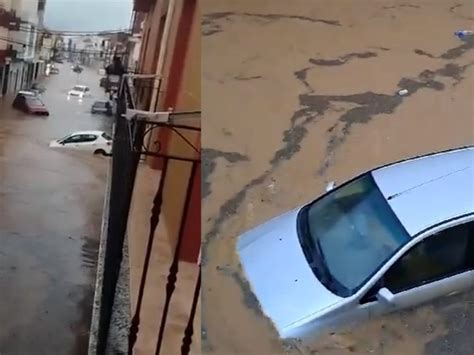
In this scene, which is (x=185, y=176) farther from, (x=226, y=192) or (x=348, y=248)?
(x=348, y=248)

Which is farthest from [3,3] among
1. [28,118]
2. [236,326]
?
[236,326]

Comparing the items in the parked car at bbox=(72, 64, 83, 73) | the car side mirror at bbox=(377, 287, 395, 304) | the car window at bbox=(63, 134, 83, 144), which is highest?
the car side mirror at bbox=(377, 287, 395, 304)

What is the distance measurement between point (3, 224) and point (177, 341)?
3.33 metres

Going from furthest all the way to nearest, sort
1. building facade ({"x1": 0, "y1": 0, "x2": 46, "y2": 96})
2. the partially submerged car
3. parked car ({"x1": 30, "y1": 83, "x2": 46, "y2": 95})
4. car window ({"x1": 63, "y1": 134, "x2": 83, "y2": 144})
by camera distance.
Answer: the partially submerged car
parked car ({"x1": 30, "y1": 83, "x2": 46, "y2": 95})
building facade ({"x1": 0, "y1": 0, "x2": 46, "y2": 96})
car window ({"x1": 63, "y1": 134, "x2": 83, "y2": 144})

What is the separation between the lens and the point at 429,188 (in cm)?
219

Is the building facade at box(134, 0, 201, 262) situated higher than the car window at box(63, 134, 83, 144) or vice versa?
the building facade at box(134, 0, 201, 262)

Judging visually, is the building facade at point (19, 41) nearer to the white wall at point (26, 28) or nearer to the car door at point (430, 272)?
the white wall at point (26, 28)

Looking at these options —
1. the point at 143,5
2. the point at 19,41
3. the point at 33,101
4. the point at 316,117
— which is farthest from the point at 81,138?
the point at 316,117

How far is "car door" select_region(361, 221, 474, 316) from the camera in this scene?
76.0 inches

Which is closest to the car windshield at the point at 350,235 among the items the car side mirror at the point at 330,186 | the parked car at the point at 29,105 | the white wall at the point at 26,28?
the car side mirror at the point at 330,186

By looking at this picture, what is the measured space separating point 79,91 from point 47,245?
51.3ft

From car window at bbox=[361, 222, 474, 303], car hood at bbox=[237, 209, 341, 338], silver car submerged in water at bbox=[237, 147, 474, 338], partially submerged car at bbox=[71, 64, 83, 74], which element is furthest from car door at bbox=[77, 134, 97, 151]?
partially submerged car at bbox=[71, 64, 83, 74]

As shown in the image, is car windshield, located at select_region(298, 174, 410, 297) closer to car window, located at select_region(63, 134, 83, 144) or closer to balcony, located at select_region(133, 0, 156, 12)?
car window, located at select_region(63, 134, 83, 144)

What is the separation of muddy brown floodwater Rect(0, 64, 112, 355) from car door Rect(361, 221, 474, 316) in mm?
2036
